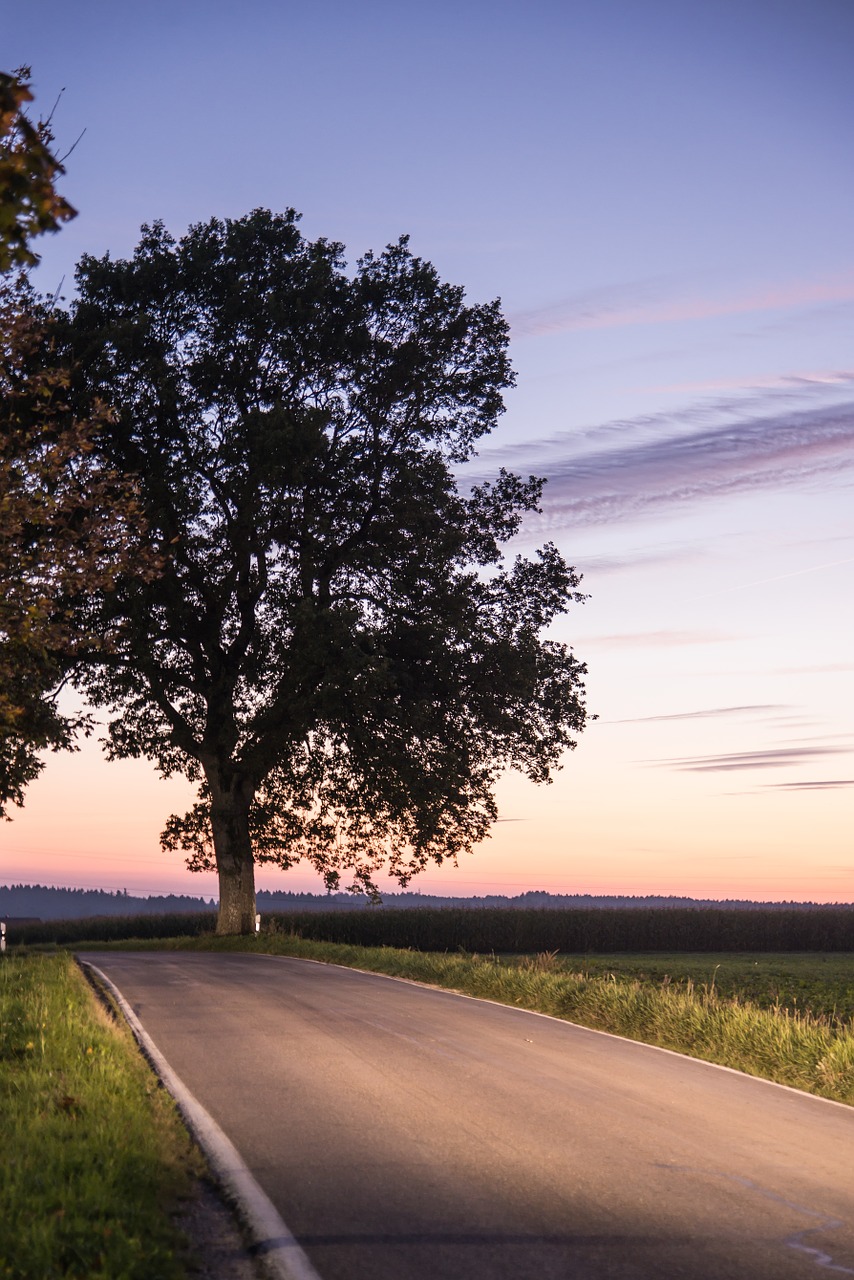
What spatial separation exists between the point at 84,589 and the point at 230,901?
67.6 feet

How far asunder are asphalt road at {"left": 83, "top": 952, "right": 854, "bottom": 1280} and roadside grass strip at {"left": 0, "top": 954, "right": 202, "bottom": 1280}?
57 centimetres

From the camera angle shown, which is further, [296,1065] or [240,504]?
[240,504]

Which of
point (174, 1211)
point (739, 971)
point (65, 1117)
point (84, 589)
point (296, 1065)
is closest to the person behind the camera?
point (174, 1211)

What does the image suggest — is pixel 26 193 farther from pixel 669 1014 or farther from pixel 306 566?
pixel 306 566

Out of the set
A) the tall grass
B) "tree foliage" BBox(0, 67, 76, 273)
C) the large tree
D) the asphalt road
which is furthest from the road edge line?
the tall grass

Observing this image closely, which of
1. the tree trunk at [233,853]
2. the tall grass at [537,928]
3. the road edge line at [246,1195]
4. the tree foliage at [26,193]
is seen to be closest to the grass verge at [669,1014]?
the road edge line at [246,1195]

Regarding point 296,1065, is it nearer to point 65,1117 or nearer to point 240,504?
point 65,1117

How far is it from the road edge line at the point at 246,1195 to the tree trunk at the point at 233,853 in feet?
75.2

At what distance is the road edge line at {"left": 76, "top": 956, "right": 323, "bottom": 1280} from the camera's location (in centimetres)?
565

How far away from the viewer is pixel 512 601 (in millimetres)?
33938

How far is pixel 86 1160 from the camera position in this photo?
6.70m

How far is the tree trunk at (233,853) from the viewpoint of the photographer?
33250mm

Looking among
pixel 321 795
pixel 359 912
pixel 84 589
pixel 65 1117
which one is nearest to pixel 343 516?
pixel 321 795

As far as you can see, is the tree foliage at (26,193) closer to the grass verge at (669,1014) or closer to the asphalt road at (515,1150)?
the asphalt road at (515,1150)
